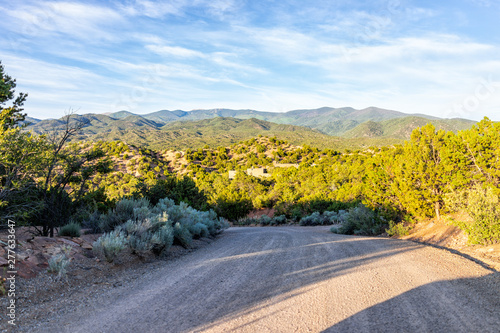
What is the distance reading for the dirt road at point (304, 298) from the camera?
13.4 ft

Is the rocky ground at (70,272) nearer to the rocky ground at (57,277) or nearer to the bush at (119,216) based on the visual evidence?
the rocky ground at (57,277)

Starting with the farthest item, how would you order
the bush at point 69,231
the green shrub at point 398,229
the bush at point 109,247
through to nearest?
the green shrub at point 398,229 < the bush at point 69,231 < the bush at point 109,247

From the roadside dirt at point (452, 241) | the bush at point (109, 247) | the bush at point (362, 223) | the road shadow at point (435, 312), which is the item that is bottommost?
the bush at point (362, 223)

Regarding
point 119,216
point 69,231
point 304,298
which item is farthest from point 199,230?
point 304,298

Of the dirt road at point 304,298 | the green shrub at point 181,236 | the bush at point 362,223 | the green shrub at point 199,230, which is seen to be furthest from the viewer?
the bush at point 362,223

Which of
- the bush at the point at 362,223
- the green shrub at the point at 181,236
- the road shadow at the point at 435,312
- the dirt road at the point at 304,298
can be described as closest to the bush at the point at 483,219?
the dirt road at the point at 304,298

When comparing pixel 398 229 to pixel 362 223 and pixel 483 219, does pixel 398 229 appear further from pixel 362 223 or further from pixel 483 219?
pixel 483 219

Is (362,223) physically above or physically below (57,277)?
below

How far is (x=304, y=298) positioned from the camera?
4988 millimetres

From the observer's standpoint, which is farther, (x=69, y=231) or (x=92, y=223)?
(x=92, y=223)

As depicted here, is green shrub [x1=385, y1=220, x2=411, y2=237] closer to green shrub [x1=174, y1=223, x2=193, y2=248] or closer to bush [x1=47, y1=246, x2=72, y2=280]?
green shrub [x1=174, y1=223, x2=193, y2=248]

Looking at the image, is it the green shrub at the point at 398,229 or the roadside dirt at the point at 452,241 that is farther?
the green shrub at the point at 398,229

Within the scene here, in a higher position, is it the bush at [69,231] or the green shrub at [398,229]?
the bush at [69,231]

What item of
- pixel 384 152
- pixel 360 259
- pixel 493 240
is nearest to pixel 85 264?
pixel 360 259
